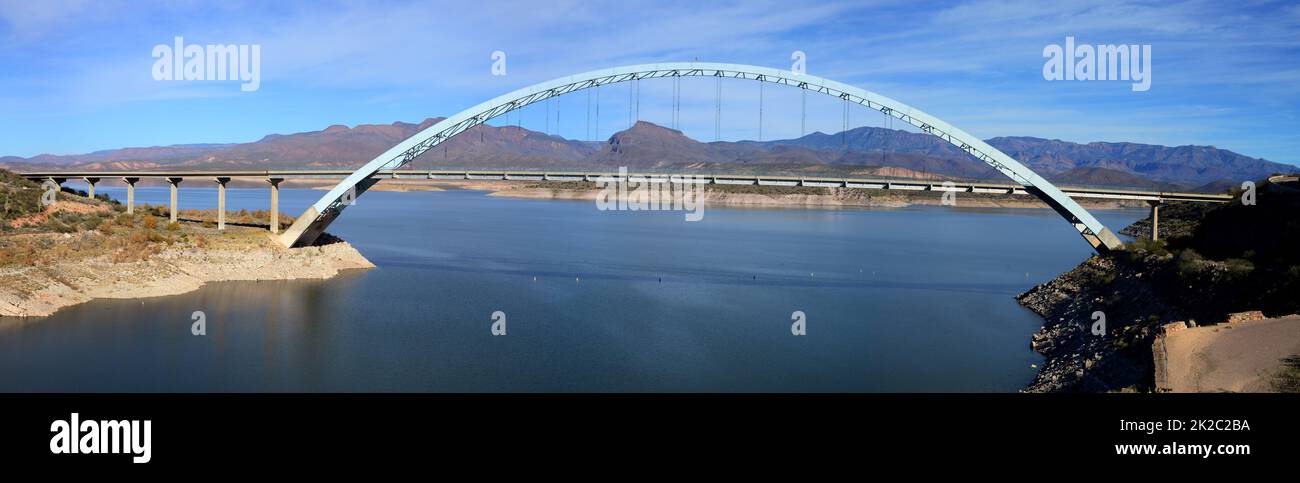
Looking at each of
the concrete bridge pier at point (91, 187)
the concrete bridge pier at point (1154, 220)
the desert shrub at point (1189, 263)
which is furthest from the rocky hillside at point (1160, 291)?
the concrete bridge pier at point (91, 187)

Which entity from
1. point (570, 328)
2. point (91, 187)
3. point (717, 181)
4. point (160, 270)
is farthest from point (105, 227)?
point (717, 181)

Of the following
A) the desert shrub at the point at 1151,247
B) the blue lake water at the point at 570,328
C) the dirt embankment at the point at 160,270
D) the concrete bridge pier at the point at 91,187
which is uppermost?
the concrete bridge pier at the point at 91,187

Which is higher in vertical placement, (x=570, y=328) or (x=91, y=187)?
(x=91, y=187)

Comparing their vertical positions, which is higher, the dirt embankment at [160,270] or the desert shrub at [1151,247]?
the desert shrub at [1151,247]

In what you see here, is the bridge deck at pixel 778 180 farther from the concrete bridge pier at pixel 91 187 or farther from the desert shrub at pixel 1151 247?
the desert shrub at pixel 1151 247

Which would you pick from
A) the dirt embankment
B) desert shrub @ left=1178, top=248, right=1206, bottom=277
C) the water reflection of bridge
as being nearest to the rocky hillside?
desert shrub @ left=1178, top=248, right=1206, bottom=277

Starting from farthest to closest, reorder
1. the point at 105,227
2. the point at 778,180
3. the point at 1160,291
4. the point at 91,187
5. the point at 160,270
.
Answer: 1. the point at 91,187
2. the point at 778,180
3. the point at 105,227
4. the point at 160,270
5. the point at 1160,291

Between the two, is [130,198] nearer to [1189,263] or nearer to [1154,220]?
[1189,263]

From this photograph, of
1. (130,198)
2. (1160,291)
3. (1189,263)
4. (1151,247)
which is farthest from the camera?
(130,198)
